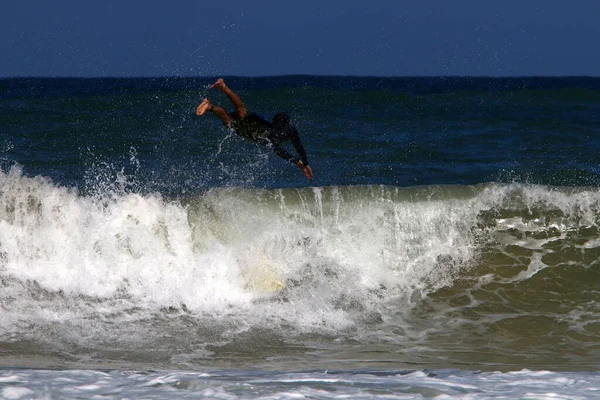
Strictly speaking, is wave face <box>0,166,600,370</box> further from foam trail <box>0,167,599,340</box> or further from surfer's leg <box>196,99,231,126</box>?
surfer's leg <box>196,99,231,126</box>

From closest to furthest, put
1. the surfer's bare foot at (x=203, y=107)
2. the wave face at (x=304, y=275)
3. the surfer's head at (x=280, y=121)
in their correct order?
1. the wave face at (x=304, y=275)
2. the surfer's bare foot at (x=203, y=107)
3. the surfer's head at (x=280, y=121)

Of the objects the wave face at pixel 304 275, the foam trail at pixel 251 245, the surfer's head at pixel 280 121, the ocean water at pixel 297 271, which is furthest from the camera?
the surfer's head at pixel 280 121

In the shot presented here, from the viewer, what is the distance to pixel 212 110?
8211mm

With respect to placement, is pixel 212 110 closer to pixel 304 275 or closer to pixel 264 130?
pixel 264 130

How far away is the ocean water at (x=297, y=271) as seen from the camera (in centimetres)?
582

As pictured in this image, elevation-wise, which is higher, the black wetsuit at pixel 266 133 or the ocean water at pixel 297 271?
the black wetsuit at pixel 266 133

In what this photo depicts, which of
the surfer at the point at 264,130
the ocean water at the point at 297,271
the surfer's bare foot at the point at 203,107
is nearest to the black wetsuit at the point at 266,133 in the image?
the surfer at the point at 264,130

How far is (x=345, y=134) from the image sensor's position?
15844mm

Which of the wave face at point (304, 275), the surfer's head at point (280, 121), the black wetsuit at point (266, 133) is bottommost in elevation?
the wave face at point (304, 275)

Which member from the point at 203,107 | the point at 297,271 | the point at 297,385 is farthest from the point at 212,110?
the point at 297,385

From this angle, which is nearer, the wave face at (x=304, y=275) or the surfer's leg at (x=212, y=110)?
the wave face at (x=304, y=275)

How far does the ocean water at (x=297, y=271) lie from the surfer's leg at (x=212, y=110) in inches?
57.8

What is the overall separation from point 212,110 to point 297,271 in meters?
1.88

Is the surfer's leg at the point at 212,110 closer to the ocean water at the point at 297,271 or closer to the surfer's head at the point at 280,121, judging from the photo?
the surfer's head at the point at 280,121
